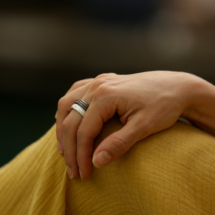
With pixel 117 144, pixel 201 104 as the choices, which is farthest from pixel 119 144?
pixel 201 104

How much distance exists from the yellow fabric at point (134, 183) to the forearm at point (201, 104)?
0.06 m

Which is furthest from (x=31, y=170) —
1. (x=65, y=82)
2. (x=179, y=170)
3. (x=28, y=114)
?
(x=65, y=82)

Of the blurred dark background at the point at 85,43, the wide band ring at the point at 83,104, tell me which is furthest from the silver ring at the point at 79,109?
the blurred dark background at the point at 85,43

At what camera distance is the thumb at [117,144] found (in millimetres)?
385

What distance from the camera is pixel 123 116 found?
0.43 m

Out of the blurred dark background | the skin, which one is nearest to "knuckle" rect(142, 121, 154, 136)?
the skin

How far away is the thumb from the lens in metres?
0.38

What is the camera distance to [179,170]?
14.5 inches

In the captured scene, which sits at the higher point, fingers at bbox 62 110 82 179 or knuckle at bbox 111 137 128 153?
knuckle at bbox 111 137 128 153

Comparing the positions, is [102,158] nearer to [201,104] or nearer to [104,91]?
[104,91]

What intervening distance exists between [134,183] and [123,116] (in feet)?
0.40

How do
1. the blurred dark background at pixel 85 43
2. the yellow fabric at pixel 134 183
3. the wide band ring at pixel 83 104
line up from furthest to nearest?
the blurred dark background at pixel 85 43, the wide band ring at pixel 83 104, the yellow fabric at pixel 134 183

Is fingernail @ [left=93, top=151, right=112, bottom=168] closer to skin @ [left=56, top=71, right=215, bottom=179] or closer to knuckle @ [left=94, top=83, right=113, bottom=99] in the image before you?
skin @ [left=56, top=71, right=215, bottom=179]

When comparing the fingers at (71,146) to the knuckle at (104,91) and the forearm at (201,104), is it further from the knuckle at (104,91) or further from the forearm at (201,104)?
the forearm at (201,104)
